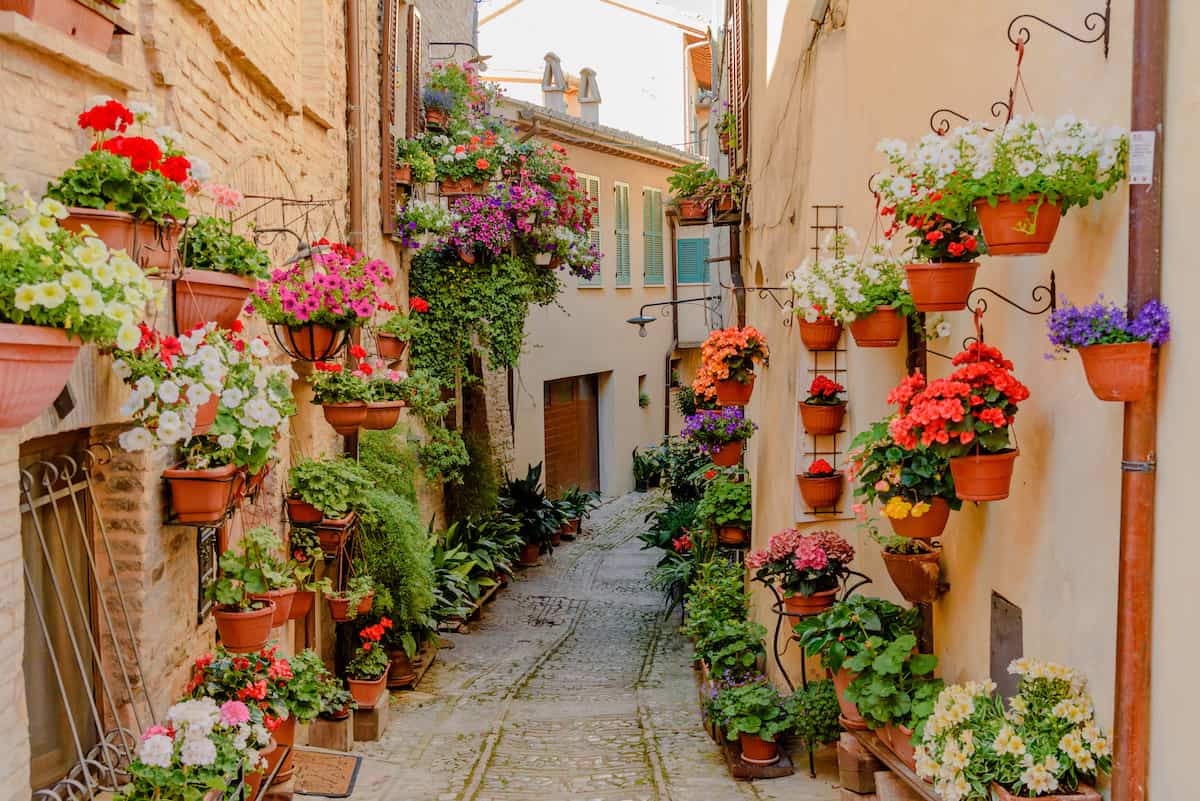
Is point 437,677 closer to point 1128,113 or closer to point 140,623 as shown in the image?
point 140,623

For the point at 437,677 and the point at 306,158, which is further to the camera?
the point at 437,677

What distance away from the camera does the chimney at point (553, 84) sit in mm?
24359

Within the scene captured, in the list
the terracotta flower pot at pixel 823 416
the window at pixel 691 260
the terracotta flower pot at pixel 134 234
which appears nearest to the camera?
the terracotta flower pot at pixel 134 234

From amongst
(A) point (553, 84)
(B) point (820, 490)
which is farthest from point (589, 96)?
(B) point (820, 490)

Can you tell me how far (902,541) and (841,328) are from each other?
2026 millimetres

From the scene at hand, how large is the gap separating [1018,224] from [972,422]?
75 cm

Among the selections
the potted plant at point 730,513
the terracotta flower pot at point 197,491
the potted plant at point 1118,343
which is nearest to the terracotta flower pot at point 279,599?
the terracotta flower pot at point 197,491

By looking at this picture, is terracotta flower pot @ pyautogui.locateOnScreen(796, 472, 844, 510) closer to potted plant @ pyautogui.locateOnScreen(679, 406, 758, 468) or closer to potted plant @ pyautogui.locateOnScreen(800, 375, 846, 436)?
potted plant @ pyautogui.locateOnScreen(800, 375, 846, 436)

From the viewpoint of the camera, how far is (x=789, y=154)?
8961 mm

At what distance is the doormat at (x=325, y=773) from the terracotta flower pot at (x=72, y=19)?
447 centimetres

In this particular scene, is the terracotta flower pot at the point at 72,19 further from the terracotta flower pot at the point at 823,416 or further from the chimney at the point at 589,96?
the chimney at the point at 589,96

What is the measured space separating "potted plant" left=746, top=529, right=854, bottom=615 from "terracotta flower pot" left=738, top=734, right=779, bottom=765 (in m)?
1.06

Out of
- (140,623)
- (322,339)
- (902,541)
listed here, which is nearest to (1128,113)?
(902,541)

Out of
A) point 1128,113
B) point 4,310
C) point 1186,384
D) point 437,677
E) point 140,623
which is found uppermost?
point 1128,113
